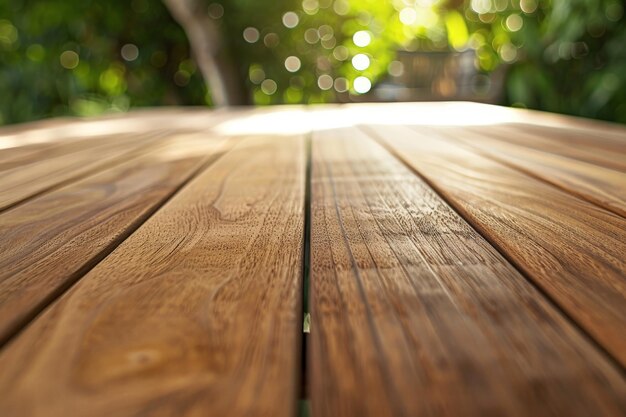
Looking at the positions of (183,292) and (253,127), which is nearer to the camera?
(183,292)

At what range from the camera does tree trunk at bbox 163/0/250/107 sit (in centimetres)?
338

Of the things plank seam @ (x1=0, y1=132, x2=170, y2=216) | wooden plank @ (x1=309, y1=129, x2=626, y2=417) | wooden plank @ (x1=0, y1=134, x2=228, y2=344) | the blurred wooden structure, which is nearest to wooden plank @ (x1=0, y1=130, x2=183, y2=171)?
plank seam @ (x1=0, y1=132, x2=170, y2=216)

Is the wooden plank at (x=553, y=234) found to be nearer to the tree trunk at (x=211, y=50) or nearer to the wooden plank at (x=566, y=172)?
the wooden plank at (x=566, y=172)

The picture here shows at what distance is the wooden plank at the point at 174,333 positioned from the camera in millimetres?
246

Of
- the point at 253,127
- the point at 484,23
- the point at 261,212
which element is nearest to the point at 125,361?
the point at 261,212

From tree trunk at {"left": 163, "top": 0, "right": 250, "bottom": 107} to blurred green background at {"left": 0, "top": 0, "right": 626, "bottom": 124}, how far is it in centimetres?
1

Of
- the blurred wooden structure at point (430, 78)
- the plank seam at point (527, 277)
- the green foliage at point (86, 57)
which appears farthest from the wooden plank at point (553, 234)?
the blurred wooden structure at point (430, 78)

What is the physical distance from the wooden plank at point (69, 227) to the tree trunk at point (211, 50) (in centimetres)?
268

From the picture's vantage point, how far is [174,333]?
0.31 meters

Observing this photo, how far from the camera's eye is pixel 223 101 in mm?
3865

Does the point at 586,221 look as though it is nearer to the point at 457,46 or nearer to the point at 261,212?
the point at 261,212

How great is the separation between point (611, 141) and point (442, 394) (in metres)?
1.04

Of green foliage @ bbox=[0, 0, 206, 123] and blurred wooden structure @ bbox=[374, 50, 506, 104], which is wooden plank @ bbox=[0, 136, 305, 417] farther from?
blurred wooden structure @ bbox=[374, 50, 506, 104]

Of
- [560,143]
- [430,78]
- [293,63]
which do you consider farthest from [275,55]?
[560,143]
